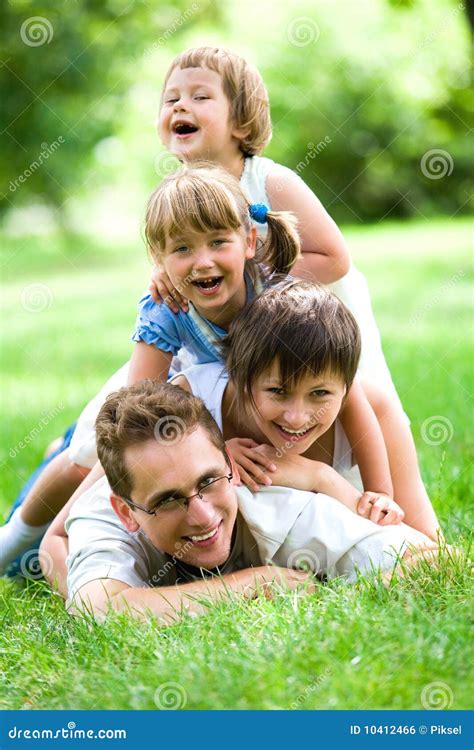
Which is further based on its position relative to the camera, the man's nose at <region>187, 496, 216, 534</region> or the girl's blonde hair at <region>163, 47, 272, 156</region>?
the girl's blonde hair at <region>163, 47, 272, 156</region>

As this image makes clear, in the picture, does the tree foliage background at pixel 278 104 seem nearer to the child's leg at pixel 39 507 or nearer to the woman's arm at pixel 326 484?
the child's leg at pixel 39 507

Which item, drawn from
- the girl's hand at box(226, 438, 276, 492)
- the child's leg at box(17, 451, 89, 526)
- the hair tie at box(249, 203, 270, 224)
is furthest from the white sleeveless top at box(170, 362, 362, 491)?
the child's leg at box(17, 451, 89, 526)

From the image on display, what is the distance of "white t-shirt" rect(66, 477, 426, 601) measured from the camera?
10.2 ft

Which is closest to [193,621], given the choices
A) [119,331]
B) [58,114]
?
[119,331]

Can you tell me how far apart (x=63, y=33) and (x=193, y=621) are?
16.8 m

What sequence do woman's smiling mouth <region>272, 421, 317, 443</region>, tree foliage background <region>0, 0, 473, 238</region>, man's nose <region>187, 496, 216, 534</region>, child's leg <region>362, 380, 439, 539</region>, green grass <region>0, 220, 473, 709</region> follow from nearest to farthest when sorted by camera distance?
green grass <region>0, 220, 473, 709</region>
man's nose <region>187, 496, 216, 534</region>
woman's smiling mouth <region>272, 421, 317, 443</region>
child's leg <region>362, 380, 439, 539</region>
tree foliage background <region>0, 0, 473, 238</region>

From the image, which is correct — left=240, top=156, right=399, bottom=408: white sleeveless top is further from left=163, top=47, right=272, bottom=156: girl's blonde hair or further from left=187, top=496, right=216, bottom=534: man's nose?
left=187, top=496, right=216, bottom=534: man's nose

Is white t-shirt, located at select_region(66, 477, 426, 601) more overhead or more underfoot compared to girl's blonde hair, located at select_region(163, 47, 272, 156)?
more underfoot

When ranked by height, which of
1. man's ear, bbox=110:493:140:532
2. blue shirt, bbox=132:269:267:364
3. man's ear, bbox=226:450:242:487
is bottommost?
man's ear, bbox=110:493:140:532

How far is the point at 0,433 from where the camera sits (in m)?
6.46

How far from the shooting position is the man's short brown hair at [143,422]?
306cm

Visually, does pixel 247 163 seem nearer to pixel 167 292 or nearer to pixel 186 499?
pixel 167 292

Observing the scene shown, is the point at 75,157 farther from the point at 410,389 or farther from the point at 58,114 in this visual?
the point at 410,389
